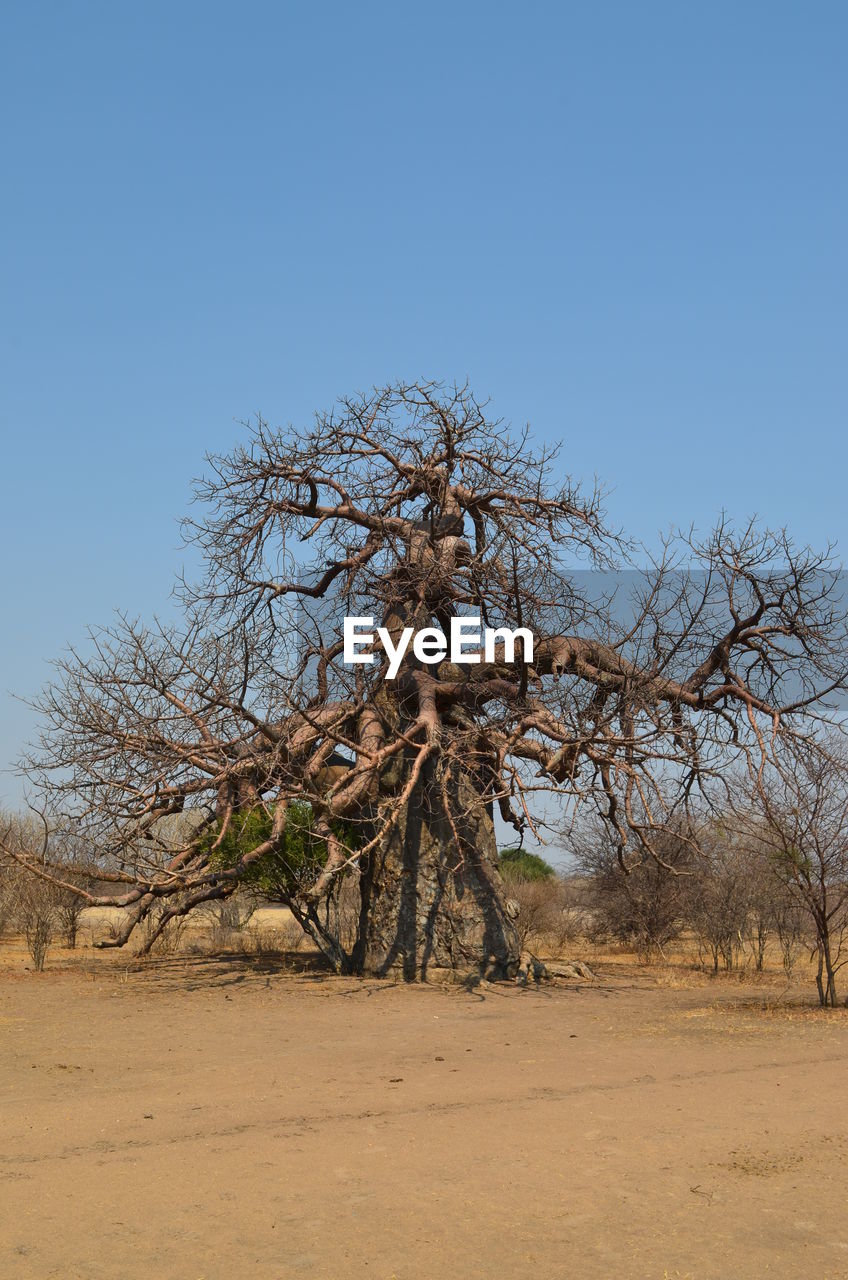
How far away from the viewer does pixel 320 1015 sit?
1087 cm

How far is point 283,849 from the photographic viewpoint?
574 inches

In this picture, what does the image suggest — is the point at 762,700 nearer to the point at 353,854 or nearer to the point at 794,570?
the point at 794,570

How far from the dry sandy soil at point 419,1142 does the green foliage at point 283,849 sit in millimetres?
3249

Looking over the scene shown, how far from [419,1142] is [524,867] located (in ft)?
83.0

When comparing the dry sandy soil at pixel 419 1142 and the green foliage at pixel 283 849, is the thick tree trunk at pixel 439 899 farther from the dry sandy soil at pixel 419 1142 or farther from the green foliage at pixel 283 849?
the dry sandy soil at pixel 419 1142

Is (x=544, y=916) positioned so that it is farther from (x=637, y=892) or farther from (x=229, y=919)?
(x=229, y=919)

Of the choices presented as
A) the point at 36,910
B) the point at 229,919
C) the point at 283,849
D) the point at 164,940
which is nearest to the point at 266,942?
the point at 229,919

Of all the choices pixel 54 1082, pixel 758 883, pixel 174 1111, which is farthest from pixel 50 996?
pixel 758 883

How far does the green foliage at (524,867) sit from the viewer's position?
90.5ft

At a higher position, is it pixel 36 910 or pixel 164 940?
pixel 36 910

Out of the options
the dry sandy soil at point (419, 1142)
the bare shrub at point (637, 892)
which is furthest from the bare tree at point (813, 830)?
the bare shrub at point (637, 892)

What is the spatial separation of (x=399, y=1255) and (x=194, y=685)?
9.13 meters

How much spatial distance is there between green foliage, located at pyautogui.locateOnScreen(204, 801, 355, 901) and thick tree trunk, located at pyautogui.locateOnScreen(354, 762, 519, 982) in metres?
1.27

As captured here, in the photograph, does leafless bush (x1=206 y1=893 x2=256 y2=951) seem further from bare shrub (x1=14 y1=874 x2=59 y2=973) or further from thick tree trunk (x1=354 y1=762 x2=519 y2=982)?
thick tree trunk (x1=354 y1=762 x2=519 y2=982)
